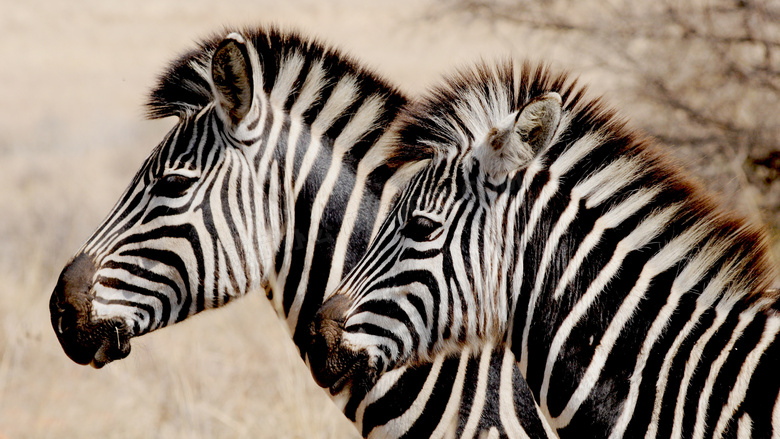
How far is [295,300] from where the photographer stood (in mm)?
3973

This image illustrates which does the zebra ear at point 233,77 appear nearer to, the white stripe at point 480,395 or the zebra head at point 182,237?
the zebra head at point 182,237

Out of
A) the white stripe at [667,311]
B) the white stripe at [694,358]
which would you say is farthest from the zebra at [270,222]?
the white stripe at [694,358]

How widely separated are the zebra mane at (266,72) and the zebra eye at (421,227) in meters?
1.23

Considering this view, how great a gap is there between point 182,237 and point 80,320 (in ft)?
1.99

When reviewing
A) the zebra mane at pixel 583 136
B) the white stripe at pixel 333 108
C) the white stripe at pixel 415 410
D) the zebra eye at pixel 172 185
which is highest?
the zebra mane at pixel 583 136

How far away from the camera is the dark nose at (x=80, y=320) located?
11.9 feet

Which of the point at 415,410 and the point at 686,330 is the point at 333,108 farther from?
the point at 686,330

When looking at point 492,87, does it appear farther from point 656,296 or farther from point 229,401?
point 229,401

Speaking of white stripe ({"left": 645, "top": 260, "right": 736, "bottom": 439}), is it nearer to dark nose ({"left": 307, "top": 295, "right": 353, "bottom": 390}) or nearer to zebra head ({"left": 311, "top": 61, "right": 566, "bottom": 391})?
zebra head ({"left": 311, "top": 61, "right": 566, "bottom": 391})

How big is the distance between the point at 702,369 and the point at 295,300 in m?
2.00

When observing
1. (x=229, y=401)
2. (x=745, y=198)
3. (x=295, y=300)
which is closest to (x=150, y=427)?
(x=229, y=401)

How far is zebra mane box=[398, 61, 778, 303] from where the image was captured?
3037 millimetres

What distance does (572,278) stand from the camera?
311 cm

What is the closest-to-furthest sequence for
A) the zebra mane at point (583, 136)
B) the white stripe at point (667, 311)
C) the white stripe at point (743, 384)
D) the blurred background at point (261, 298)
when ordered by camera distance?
the white stripe at point (743, 384), the white stripe at point (667, 311), the zebra mane at point (583, 136), the blurred background at point (261, 298)
